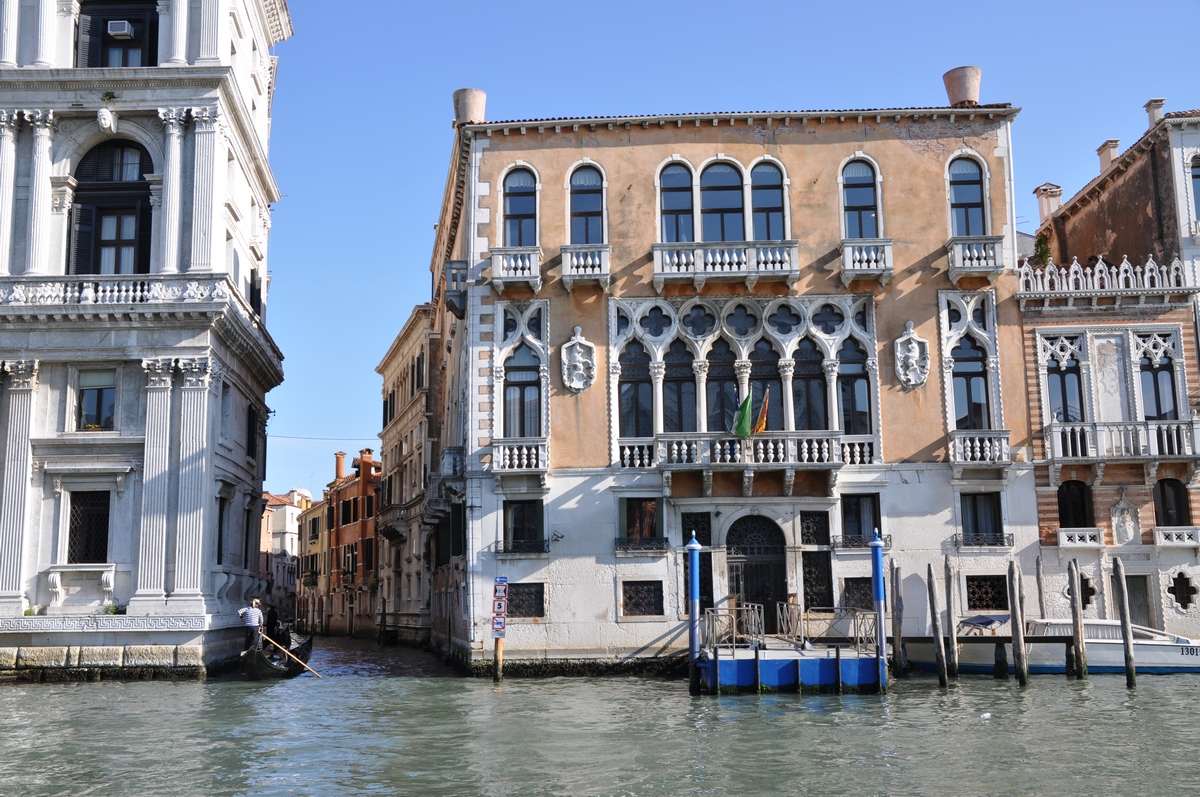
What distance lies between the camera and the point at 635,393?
23.1m

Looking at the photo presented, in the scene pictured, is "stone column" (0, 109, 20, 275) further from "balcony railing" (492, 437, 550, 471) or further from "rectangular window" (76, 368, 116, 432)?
"balcony railing" (492, 437, 550, 471)

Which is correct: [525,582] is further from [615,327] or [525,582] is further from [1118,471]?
[1118,471]

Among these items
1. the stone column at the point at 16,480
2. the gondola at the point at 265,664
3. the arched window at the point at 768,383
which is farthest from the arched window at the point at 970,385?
the stone column at the point at 16,480

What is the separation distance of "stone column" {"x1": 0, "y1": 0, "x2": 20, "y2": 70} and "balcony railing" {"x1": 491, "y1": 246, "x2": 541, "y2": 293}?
10.8 m

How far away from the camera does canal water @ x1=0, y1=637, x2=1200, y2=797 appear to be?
12.1 metres

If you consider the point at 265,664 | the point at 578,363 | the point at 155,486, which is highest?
the point at 578,363

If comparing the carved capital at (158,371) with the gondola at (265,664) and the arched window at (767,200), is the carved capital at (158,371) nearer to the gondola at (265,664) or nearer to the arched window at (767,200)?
the gondola at (265,664)

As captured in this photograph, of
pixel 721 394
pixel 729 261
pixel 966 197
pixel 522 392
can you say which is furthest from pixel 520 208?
pixel 966 197

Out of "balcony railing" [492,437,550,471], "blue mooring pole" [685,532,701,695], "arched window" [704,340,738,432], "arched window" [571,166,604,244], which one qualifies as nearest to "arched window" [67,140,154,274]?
"balcony railing" [492,437,550,471]

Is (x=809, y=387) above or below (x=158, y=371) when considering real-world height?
below

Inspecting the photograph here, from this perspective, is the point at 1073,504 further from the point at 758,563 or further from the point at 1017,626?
the point at 758,563

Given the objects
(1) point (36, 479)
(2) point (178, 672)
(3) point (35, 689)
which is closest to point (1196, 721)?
(2) point (178, 672)

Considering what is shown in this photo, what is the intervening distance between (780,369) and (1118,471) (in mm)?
6753

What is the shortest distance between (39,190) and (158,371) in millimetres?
4602
